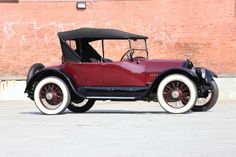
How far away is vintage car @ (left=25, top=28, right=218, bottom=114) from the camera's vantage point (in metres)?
14.6

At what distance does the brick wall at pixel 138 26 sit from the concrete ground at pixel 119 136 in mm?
9321

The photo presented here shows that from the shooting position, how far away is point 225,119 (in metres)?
13.2

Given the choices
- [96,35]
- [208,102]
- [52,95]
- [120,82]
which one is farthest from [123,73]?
[208,102]

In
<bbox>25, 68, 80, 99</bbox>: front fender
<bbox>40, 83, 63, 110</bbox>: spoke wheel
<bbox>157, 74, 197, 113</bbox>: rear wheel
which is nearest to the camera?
<bbox>157, 74, 197, 113</bbox>: rear wheel

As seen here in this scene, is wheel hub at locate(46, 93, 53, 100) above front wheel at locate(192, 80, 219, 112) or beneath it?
above

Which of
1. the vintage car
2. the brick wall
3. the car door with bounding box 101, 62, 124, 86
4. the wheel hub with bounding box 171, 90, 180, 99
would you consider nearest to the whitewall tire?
the vintage car

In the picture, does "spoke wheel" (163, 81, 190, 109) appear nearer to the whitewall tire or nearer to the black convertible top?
the black convertible top

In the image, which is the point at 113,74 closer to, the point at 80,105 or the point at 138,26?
the point at 80,105

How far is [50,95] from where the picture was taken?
49.7ft

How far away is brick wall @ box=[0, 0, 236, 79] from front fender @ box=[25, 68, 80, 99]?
331 inches

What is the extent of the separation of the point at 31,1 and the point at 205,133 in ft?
48.0

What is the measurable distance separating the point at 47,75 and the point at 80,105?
1401 millimetres

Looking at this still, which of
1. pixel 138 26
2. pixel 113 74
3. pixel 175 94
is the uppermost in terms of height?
pixel 138 26

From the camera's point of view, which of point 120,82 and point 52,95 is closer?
point 120,82
